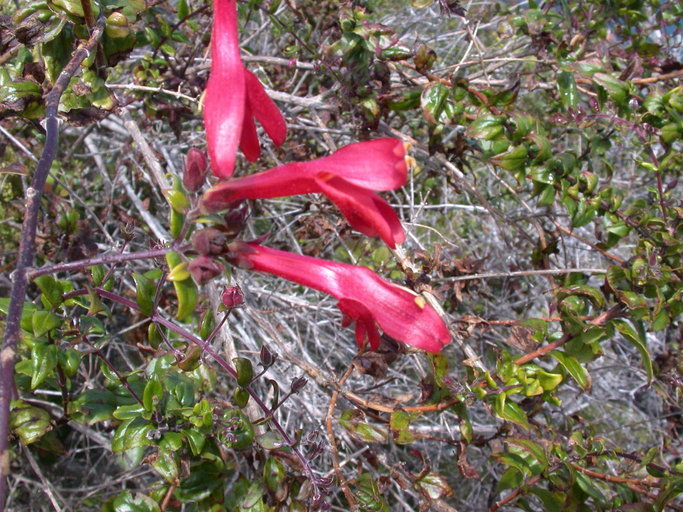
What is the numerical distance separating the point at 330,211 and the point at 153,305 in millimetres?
1192

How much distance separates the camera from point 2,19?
143cm

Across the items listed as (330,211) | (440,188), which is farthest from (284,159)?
(440,188)

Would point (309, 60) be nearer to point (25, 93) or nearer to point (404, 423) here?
point (25, 93)

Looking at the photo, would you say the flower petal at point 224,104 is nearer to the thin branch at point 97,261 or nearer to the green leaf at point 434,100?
the thin branch at point 97,261

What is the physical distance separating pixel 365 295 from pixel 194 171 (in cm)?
40

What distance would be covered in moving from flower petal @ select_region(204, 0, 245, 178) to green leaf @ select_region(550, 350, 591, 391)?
3.32 ft

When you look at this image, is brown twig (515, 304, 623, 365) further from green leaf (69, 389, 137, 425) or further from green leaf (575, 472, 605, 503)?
green leaf (69, 389, 137, 425)

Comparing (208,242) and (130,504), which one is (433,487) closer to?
(130,504)

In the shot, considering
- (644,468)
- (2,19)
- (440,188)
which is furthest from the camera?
(440,188)

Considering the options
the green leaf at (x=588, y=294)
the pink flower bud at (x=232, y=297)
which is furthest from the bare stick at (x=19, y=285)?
the green leaf at (x=588, y=294)

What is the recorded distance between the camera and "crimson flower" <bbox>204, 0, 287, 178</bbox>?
94 centimetres

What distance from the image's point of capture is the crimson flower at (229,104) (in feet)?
3.09

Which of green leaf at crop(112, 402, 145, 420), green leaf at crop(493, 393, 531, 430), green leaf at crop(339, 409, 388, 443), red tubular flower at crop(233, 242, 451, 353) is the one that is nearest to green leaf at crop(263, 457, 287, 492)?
green leaf at crop(339, 409, 388, 443)

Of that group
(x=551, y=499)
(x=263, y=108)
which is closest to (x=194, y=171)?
(x=263, y=108)
